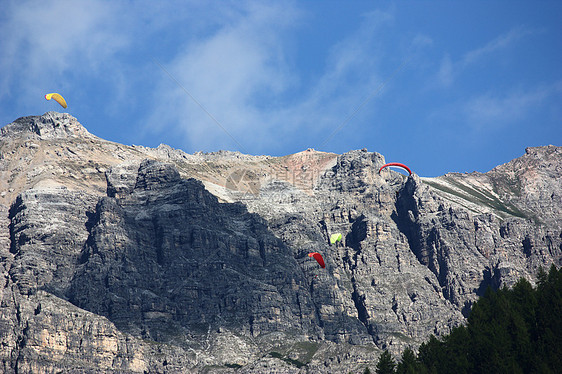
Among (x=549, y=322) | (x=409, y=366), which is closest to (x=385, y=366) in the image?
(x=409, y=366)

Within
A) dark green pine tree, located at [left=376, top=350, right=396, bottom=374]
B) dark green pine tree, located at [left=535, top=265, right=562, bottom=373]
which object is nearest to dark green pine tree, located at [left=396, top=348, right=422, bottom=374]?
dark green pine tree, located at [left=376, top=350, right=396, bottom=374]

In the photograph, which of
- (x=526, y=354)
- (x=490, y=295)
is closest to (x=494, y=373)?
(x=526, y=354)

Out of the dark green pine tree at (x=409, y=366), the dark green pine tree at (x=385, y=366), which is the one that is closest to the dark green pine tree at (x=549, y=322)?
the dark green pine tree at (x=409, y=366)

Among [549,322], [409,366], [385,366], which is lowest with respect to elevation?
[409,366]

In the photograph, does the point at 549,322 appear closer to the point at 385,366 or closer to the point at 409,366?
the point at 409,366

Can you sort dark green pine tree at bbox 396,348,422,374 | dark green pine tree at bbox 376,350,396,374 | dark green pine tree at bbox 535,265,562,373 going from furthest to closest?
dark green pine tree at bbox 376,350,396,374 < dark green pine tree at bbox 396,348,422,374 < dark green pine tree at bbox 535,265,562,373

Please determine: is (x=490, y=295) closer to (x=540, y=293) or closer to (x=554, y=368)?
(x=540, y=293)

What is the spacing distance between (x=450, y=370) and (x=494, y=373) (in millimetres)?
10890

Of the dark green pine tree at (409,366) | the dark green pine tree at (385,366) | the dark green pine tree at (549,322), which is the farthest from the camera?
the dark green pine tree at (385,366)

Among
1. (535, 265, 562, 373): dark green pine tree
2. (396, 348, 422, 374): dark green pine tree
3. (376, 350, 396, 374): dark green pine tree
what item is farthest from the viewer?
(376, 350, 396, 374): dark green pine tree

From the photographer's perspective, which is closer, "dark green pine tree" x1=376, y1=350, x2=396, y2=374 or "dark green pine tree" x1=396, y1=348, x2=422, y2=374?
"dark green pine tree" x1=396, y1=348, x2=422, y2=374

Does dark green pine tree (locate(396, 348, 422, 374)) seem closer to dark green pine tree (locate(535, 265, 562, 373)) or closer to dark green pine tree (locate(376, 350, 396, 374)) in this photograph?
dark green pine tree (locate(376, 350, 396, 374))

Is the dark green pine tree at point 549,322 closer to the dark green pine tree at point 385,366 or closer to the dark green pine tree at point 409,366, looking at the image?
the dark green pine tree at point 409,366

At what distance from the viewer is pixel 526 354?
154 m
